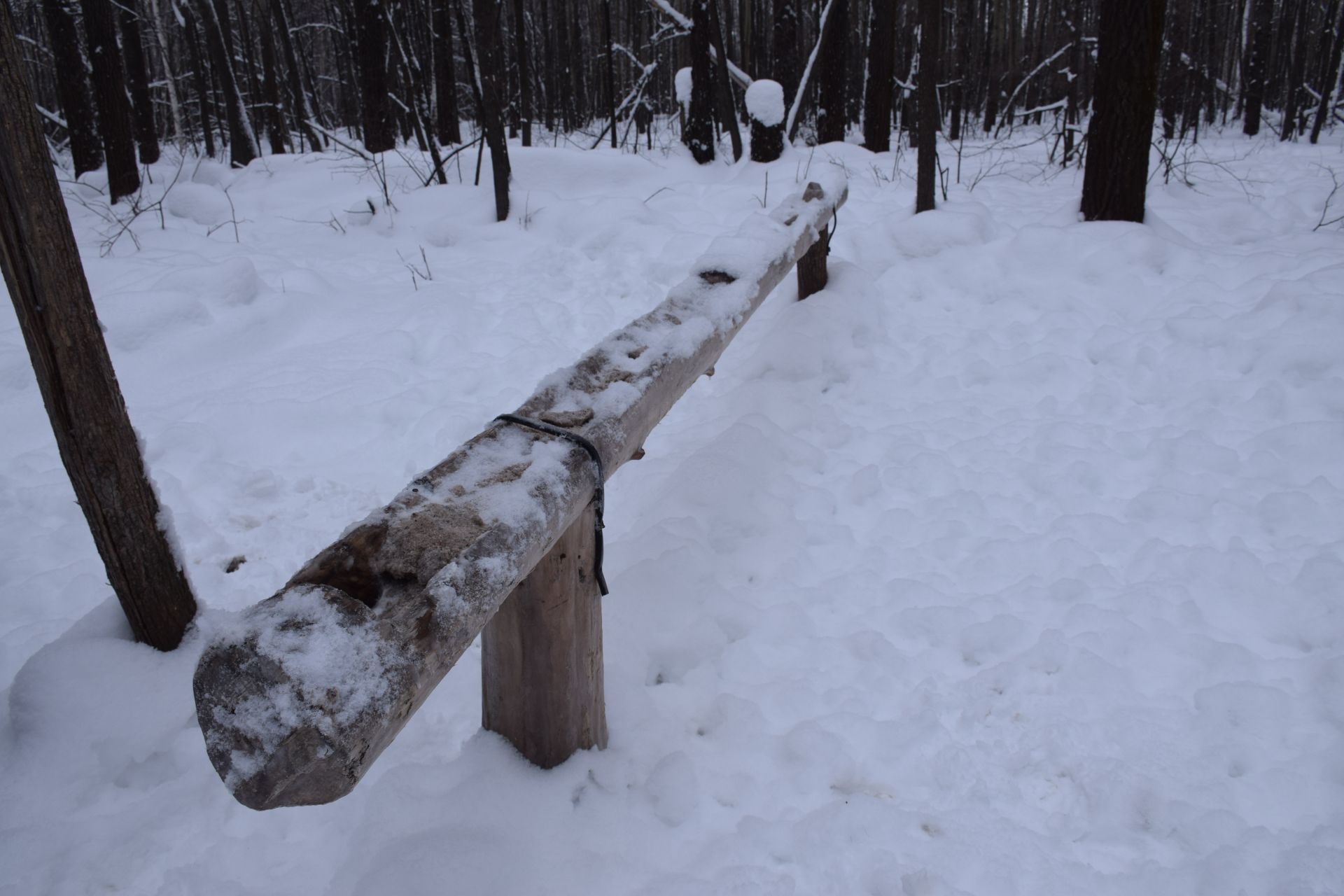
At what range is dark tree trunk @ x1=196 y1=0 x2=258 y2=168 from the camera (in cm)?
929

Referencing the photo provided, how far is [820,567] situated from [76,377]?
7.96 feet

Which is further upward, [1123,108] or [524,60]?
[524,60]

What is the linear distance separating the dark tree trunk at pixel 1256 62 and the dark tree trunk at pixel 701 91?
9688 millimetres

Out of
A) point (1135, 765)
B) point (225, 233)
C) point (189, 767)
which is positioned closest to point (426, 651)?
point (189, 767)

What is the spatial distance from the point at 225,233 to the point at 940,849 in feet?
22.4

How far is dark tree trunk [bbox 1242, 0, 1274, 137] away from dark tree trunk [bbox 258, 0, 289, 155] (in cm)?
1443

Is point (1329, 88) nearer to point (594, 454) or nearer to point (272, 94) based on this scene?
point (594, 454)

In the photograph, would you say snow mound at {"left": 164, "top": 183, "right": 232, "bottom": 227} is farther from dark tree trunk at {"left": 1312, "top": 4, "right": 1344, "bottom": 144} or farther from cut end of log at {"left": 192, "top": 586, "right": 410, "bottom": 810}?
dark tree trunk at {"left": 1312, "top": 4, "right": 1344, "bottom": 144}

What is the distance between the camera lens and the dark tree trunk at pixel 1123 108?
470cm

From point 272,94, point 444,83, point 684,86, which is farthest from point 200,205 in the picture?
point 272,94

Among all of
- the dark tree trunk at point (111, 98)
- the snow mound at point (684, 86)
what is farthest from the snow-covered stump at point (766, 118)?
the dark tree trunk at point (111, 98)

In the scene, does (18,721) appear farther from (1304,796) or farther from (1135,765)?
(1304,796)

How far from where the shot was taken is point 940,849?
1.88m

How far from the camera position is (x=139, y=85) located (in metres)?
9.44
